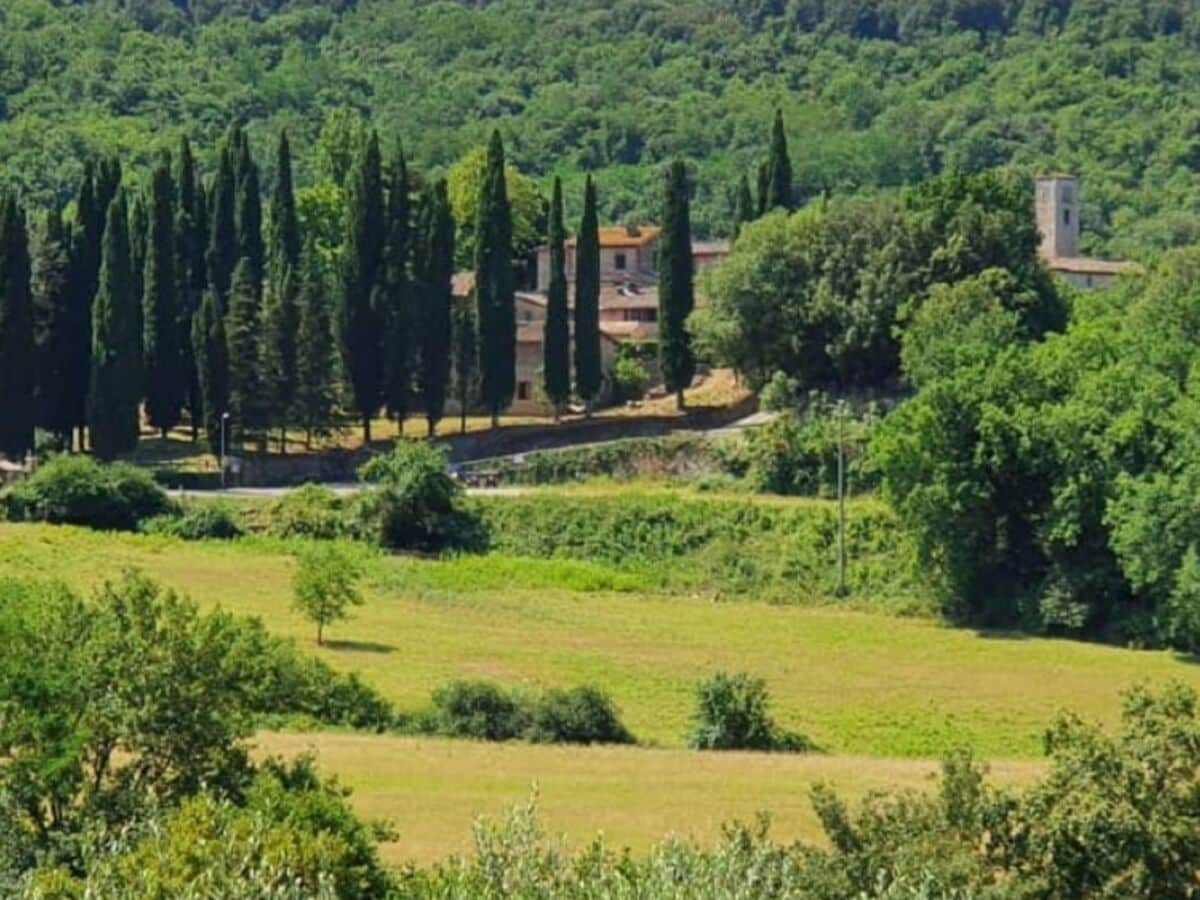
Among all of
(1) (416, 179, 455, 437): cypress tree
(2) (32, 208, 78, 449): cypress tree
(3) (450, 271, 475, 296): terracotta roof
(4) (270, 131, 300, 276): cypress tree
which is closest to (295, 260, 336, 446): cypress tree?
(1) (416, 179, 455, 437): cypress tree

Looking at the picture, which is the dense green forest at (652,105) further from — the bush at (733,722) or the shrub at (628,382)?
the bush at (733,722)

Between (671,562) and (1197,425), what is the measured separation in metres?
13.5

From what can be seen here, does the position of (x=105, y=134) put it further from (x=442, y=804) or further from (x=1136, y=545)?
(x=442, y=804)

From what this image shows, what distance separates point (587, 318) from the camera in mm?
85812

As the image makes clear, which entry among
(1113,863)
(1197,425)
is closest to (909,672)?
(1197,425)

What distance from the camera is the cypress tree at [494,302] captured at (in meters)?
82.9

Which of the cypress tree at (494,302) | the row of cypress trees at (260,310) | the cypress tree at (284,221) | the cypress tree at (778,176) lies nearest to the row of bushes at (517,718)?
the row of cypress trees at (260,310)

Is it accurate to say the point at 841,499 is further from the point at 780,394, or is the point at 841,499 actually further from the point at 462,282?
the point at 462,282

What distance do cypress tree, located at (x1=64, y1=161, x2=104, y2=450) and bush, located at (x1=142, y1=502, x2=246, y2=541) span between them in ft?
26.1

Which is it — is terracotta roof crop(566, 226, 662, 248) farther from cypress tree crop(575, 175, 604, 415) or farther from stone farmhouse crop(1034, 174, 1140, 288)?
cypress tree crop(575, 175, 604, 415)

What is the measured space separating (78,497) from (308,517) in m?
5.69

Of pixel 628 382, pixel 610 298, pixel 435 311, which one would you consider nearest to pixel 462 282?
pixel 610 298

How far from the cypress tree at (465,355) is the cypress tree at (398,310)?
6.92 feet

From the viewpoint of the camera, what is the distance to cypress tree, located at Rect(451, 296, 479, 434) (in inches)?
3319
